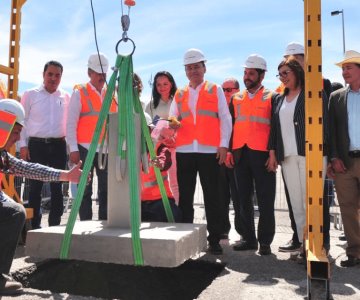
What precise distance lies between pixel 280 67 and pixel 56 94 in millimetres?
2783

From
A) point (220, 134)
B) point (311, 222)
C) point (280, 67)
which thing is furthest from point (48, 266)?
point (280, 67)

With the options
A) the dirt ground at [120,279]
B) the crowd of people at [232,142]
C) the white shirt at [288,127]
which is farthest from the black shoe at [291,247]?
the white shirt at [288,127]

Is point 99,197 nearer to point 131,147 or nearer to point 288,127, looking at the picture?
point 131,147

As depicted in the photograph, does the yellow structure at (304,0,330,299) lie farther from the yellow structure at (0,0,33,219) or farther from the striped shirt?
the yellow structure at (0,0,33,219)

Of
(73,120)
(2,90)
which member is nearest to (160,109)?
(73,120)

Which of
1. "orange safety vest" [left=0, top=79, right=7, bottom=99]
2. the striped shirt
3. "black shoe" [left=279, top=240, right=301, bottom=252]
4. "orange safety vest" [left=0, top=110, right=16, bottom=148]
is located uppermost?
"orange safety vest" [left=0, top=79, right=7, bottom=99]

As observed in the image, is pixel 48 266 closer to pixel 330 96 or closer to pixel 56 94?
pixel 56 94

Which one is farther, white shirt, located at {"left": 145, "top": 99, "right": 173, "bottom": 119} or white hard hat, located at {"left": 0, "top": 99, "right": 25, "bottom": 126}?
white shirt, located at {"left": 145, "top": 99, "right": 173, "bottom": 119}

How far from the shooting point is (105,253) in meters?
3.10

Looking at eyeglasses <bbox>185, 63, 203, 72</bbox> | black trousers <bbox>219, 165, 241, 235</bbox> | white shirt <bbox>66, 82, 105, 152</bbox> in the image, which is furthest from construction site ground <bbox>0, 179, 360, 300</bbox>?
eyeglasses <bbox>185, 63, 203, 72</bbox>

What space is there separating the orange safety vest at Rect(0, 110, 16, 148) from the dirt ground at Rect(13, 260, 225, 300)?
142cm

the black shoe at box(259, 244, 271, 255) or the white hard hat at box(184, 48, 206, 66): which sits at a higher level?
the white hard hat at box(184, 48, 206, 66)

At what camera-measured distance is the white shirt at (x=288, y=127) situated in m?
3.98

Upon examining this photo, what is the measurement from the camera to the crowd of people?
396 centimetres
